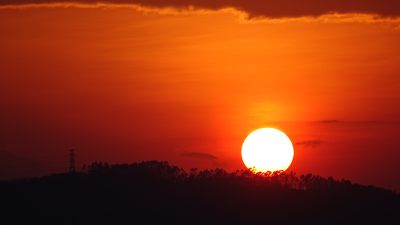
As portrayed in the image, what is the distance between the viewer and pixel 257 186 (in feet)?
183

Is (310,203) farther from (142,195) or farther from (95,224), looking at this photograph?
(95,224)

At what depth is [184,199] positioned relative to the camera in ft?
174

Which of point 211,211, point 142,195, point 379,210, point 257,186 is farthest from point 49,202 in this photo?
point 379,210

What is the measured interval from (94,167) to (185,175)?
5478mm

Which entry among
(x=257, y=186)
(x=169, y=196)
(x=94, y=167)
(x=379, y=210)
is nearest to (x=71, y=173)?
(x=94, y=167)

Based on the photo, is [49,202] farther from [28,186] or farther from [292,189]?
[292,189]

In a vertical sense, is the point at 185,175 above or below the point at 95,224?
above

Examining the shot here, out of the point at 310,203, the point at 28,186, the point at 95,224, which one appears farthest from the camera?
the point at 310,203

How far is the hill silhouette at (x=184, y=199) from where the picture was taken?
48.7 m

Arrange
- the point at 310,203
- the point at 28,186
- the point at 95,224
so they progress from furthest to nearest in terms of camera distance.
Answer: the point at 310,203, the point at 28,186, the point at 95,224

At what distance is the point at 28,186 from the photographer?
168ft

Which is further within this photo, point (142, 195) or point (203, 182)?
point (203, 182)

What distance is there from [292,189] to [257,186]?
2.12 meters

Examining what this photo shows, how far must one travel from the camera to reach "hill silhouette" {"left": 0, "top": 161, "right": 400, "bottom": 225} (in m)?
48.7
